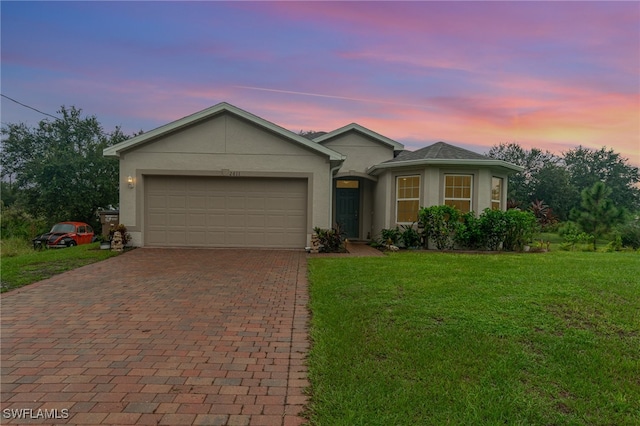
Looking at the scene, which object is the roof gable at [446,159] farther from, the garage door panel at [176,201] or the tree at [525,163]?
the tree at [525,163]

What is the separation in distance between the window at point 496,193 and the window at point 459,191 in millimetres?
1033

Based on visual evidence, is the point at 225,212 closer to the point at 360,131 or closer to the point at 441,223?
the point at 360,131

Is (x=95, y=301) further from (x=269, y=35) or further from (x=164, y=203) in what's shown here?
(x=269, y=35)

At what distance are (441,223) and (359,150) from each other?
5.10 metres

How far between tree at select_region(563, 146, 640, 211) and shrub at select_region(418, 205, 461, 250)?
3672cm

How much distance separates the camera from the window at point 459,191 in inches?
469

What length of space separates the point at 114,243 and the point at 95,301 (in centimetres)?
577

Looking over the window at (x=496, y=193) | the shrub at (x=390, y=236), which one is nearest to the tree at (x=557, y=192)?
the window at (x=496, y=193)

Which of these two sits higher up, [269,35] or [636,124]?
[269,35]

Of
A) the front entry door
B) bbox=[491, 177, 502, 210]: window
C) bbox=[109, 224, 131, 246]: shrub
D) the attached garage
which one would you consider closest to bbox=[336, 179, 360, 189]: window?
the front entry door

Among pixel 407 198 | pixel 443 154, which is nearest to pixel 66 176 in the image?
pixel 407 198

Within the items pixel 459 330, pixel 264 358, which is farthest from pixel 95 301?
pixel 459 330

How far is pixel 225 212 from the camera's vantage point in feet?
37.3

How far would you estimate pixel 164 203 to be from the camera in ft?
37.0
